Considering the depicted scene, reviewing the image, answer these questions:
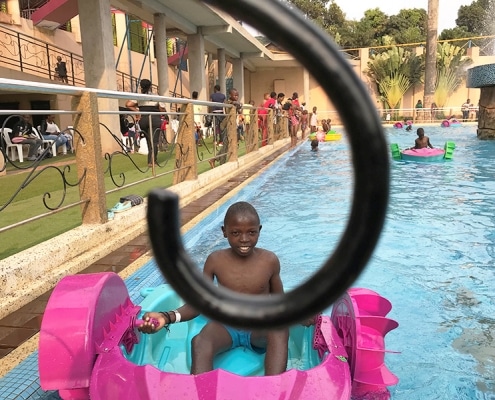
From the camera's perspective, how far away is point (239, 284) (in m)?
2.43

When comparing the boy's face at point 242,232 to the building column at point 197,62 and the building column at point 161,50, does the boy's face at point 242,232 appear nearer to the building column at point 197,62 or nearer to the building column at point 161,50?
the building column at point 161,50

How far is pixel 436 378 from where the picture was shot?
271 centimetres

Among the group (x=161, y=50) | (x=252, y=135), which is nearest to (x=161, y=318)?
(x=252, y=135)

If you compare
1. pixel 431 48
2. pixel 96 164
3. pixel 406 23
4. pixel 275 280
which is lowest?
pixel 275 280

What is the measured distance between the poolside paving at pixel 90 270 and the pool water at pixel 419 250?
1.04 feet

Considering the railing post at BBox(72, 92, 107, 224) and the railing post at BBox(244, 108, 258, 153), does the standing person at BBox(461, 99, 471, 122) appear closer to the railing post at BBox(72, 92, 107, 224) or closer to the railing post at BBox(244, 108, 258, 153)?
the railing post at BBox(244, 108, 258, 153)

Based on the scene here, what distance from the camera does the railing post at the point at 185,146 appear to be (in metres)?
6.84

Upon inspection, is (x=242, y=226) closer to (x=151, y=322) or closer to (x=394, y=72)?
(x=151, y=322)

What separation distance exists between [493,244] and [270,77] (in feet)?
84.4

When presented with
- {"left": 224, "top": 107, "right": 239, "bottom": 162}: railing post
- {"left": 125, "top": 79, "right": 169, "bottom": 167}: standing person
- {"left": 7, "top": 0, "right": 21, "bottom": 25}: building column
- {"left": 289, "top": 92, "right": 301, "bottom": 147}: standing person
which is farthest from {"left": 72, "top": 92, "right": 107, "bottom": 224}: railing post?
{"left": 289, "top": 92, "right": 301, "bottom": 147}: standing person

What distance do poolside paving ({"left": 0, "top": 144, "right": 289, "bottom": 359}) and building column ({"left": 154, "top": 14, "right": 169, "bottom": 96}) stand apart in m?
7.73

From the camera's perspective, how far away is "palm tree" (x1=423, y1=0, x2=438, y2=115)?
22.1m

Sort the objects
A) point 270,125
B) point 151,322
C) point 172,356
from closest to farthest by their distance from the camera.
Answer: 1. point 151,322
2. point 172,356
3. point 270,125

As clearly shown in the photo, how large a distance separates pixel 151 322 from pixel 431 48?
23.9 meters
